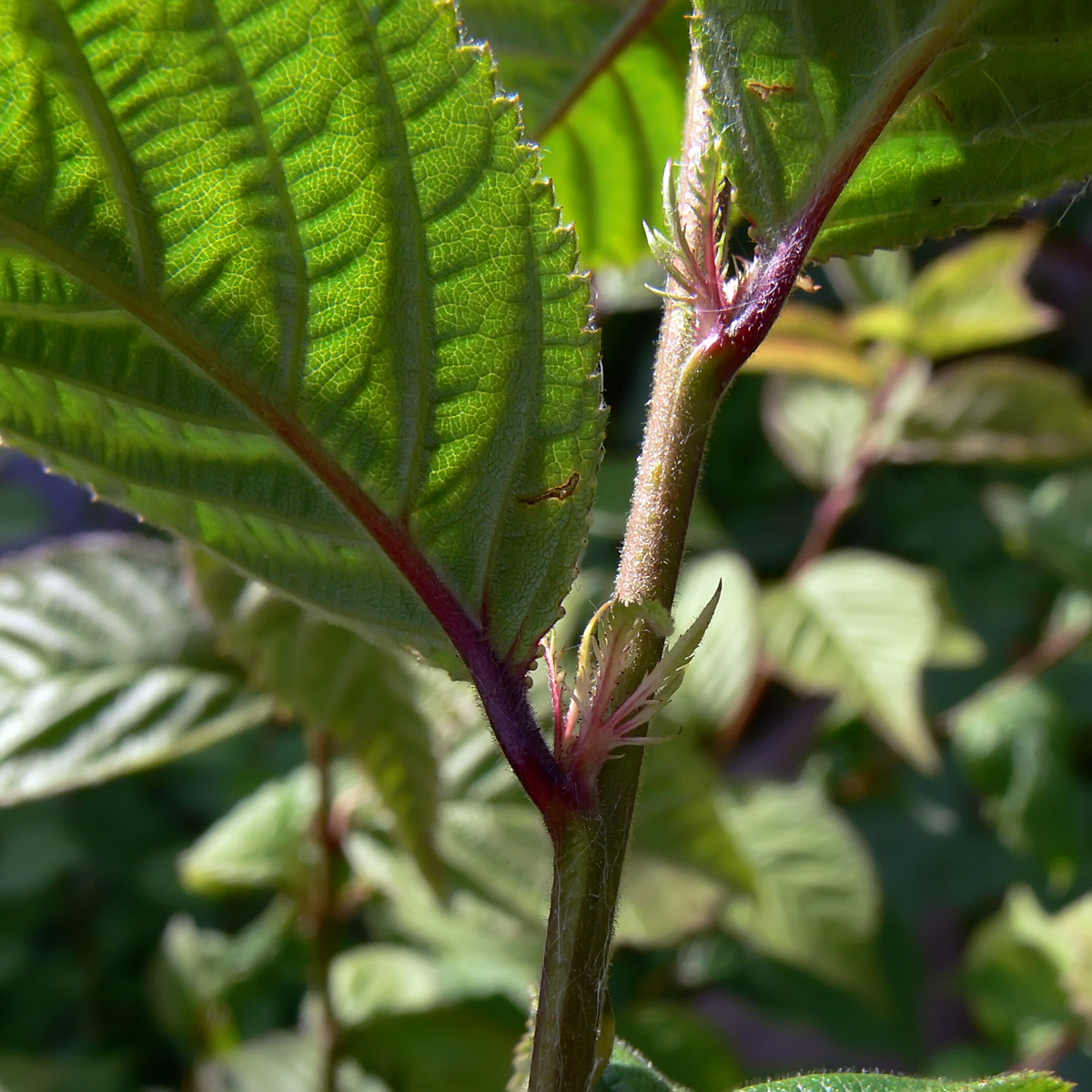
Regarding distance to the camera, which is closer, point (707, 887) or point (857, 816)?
point (707, 887)

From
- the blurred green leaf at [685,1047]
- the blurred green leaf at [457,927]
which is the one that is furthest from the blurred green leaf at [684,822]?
the blurred green leaf at [685,1047]

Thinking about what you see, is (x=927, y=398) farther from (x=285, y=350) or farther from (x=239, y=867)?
(x=285, y=350)

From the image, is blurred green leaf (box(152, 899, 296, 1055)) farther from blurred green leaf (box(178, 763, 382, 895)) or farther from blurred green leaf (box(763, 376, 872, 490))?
blurred green leaf (box(763, 376, 872, 490))

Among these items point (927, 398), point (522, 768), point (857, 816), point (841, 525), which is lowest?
point (522, 768)

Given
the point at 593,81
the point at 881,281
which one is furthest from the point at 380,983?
the point at 881,281

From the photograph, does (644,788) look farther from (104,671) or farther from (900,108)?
(900,108)

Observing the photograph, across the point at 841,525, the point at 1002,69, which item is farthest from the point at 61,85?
the point at 841,525

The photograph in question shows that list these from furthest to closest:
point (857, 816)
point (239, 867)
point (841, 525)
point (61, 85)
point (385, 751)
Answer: point (841, 525), point (857, 816), point (239, 867), point (385, 751), point (61, 85)
